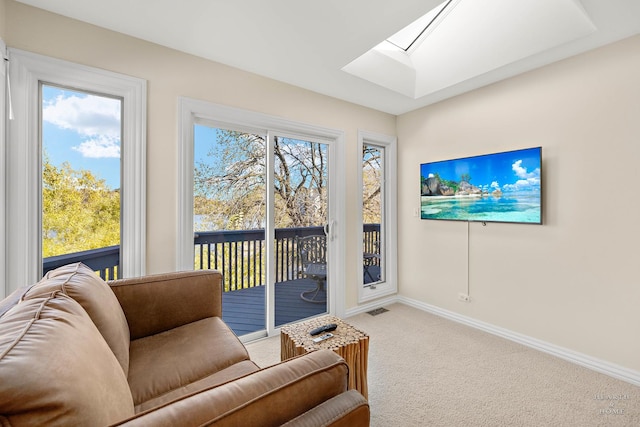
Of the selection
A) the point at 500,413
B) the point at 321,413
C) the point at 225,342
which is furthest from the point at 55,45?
the point at 500,413

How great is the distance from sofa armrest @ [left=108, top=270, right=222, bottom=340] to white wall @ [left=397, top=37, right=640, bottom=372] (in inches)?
97.5

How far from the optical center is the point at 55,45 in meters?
1.73

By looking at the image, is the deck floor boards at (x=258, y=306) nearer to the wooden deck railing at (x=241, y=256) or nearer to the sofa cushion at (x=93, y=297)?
the wooden deck railing at (x=241, y=256)

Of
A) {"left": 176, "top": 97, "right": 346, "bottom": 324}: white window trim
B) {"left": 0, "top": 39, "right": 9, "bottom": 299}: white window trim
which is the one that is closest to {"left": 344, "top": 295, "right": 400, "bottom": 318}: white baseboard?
{"left": 176, "top": 97, "right": 346, "bottom": 324}: white window trim

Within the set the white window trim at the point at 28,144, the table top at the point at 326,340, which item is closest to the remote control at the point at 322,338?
the table top at the point at 326,340

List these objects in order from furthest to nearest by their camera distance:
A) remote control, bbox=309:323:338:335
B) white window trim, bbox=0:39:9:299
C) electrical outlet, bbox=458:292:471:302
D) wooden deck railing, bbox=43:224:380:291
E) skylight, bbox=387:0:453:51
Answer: electrical outlet, bbox=458:292:471:302
skylight, bbox=387:0:453:51
wooden deck railing, bbox=43:224:380:291
remote control, bbox=309:323:338:335
white window trim, bbox=0:39:9:299

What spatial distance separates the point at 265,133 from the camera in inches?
104

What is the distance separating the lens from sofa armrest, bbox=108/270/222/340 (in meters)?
1.57

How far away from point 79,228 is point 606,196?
3730 mm

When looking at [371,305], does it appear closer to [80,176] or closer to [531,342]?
[531,342]

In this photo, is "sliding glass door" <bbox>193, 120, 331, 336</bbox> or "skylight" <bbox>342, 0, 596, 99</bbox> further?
"sliding glass door" <bbox>193, 120, 331, 336</bbox>

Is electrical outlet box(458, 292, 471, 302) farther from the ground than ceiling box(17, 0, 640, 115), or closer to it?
closer to it

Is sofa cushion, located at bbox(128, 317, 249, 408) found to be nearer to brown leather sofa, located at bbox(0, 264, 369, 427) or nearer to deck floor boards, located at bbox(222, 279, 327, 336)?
brown leather sofa, located at bbox(0, 264, 369, 427)

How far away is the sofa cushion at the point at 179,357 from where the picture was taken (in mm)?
1182
